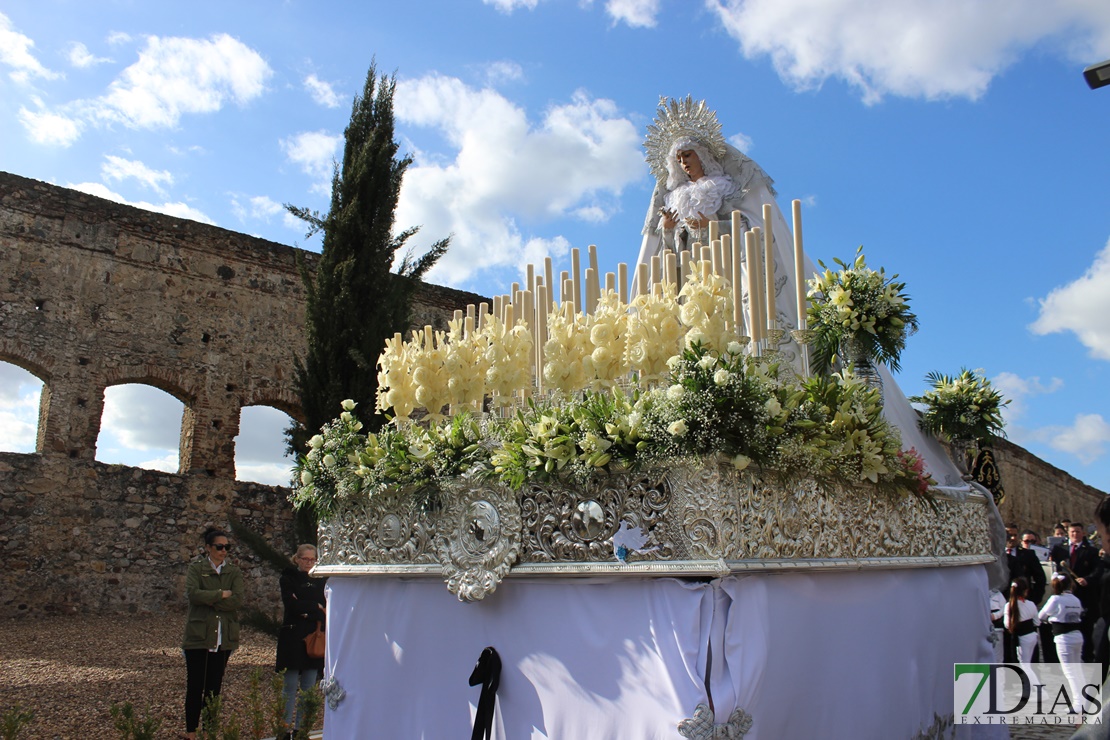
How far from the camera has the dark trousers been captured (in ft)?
19.7

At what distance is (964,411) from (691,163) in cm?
257

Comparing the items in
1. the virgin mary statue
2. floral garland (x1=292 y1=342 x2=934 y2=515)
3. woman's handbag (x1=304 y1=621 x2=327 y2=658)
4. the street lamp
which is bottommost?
woman's handbag (x1=304 y1=621 x2=327 y2=658)

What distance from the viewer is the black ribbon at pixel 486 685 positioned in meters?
3.83

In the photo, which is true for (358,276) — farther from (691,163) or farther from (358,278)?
(691,163)

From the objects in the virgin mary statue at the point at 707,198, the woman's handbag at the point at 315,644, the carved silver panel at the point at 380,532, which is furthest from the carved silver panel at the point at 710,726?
the woman's handbag at the point at 315,644

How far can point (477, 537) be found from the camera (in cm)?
404

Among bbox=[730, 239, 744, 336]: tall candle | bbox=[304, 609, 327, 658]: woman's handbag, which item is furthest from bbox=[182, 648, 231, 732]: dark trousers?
bbox=[730, 239, 744, 336]: tall candle

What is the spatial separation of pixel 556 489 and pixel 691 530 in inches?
27.2

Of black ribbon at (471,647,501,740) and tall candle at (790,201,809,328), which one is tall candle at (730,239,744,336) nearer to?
tall candle at (790,201,809,328)

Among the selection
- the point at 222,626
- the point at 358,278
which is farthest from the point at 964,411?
the point at 358,278

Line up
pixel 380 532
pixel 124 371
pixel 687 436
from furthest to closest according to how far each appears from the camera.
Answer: pixel 124 371
pixel 380 532
pixel 687 436

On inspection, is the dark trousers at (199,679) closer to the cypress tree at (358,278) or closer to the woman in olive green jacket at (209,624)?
the woman in olive green jacket at (209,624)

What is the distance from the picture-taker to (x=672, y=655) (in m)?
3.36

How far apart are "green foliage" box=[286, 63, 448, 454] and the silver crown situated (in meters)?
4.37
